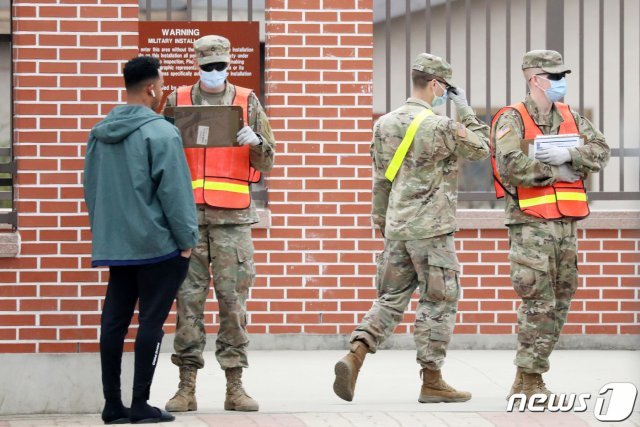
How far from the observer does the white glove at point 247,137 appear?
786 centimetres

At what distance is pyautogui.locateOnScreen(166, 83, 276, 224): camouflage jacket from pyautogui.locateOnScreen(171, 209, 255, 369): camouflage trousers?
56mm

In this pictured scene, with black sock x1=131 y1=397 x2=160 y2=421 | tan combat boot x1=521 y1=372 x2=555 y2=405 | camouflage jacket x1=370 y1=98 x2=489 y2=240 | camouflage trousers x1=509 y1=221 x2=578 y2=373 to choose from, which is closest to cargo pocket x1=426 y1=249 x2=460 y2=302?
camouflage jacket x1=370 y1=98 x2=489 y2=240

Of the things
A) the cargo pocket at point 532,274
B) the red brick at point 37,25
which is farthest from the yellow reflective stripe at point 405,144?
the red brick at point 37,25

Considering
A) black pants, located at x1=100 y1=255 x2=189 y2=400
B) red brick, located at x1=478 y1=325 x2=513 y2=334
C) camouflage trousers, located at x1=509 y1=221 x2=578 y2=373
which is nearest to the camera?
black pants, located at x1=100 y1=255 x2=189 y2=400

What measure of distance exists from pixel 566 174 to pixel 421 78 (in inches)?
40.0

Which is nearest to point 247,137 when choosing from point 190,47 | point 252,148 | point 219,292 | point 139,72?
point 252,148

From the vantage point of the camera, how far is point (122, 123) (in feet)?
23.9

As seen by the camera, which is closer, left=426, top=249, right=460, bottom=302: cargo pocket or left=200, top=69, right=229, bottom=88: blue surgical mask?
left=200, top=69, right=229, bottom=88: blue surgical mask

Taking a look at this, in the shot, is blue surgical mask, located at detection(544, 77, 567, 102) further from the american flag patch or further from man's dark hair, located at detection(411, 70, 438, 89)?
man's dark hair, located at detection(411, 70, 438, 89)

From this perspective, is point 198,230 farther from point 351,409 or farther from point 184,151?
point 351,409

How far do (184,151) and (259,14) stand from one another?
3096 mm

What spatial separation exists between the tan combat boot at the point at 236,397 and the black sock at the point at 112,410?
0.77 metres

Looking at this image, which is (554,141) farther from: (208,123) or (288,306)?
(288,306)

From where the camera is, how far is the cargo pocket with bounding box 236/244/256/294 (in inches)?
316
